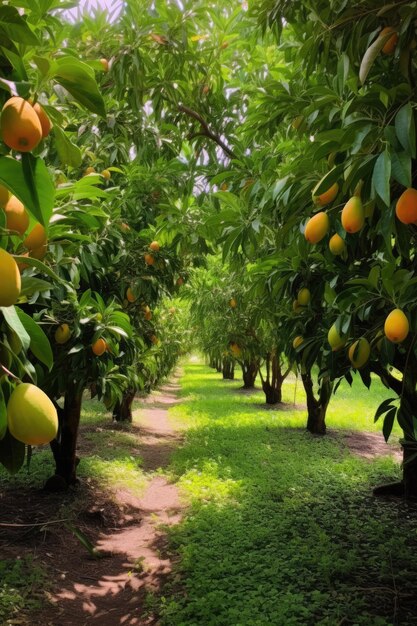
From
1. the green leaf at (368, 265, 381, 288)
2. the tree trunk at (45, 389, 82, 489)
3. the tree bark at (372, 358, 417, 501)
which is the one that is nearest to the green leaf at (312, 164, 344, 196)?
the green leaf at (368, 265, 381, 288)

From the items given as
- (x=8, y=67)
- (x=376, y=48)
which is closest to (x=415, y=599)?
(x=376, y=48)

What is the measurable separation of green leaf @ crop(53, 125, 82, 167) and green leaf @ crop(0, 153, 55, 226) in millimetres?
219

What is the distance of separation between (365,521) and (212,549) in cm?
165

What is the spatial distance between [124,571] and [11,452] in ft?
11.6

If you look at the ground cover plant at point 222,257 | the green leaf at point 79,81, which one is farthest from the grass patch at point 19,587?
the green leaf at point 79,81

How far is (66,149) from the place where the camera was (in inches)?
42.8

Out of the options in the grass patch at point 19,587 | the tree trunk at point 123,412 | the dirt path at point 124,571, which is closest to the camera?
the grass patch at point 19,587

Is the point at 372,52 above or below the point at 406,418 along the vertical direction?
above

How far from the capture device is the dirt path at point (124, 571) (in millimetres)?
3330

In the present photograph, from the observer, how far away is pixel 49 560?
160 inches

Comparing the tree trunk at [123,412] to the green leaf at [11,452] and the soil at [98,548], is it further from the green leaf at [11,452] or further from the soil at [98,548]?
the green leaf at [11,452]

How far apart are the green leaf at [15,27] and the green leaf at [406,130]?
37.2 inches

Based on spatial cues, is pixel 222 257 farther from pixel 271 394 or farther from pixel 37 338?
pixel 271 394

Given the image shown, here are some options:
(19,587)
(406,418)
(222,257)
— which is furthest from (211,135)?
(19,587)
